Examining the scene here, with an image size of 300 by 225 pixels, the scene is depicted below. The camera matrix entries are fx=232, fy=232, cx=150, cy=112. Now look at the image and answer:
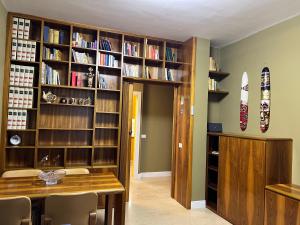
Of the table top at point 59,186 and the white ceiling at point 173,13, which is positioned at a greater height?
the white ceiling at point 173,13

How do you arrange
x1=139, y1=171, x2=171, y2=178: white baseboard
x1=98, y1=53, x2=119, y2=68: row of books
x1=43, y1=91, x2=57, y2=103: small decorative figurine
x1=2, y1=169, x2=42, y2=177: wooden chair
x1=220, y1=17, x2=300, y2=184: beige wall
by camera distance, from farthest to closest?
x1=139, y1=171, x2=171, y2=178: white baseboard → x1=98, y1=53, x2=119, y2=68: row of books → x1=43, y1=91, x2=57, y2=103: small decorative figurine → x1=220, y1=17, x2=300, y2=184: beige wall → x1=2, y1=169, x2=42, y2=177: wooden chair

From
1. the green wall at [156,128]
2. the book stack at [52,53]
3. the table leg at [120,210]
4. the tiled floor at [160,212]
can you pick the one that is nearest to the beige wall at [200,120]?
the tiled floor at [160,212]

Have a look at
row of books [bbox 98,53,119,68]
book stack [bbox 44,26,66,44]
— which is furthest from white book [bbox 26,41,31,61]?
row of books [bbox 98,53,119,68]

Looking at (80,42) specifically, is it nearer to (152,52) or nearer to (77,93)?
(77,93)

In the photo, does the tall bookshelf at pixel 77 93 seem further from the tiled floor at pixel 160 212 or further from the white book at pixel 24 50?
the tiled floor at pixel 160 212

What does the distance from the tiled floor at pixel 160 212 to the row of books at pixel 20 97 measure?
7.06 feet

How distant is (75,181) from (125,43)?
2.32 metres

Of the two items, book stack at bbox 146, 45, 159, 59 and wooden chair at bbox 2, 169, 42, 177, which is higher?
book stack at bbox 146, 45, 159, 59

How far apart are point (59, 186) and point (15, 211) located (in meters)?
0.50

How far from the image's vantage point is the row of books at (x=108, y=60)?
12.0 ft

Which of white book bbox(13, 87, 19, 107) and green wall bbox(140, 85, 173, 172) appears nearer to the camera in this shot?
white book bbox(13, 87, 19, 107)

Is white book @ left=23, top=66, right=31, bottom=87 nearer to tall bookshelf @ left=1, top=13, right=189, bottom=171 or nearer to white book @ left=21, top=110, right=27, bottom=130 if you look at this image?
tall bookshelf @ left=1, top=13, right=189, bottom=171

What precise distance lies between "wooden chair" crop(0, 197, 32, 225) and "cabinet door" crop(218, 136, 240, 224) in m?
2.55

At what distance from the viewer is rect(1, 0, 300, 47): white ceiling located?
107 inches
